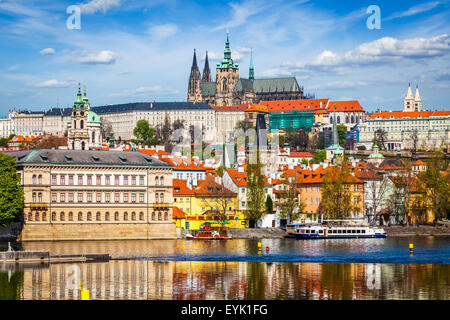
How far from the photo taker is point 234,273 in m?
49.1

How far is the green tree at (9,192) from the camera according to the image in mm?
67875

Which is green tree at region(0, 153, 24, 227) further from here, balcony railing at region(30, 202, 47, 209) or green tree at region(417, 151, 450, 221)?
green tree at region(417, 151, 450, 221)

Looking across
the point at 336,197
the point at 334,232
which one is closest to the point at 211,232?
the point at 334,232

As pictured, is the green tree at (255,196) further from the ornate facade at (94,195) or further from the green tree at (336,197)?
the ornate facade at (94,195)

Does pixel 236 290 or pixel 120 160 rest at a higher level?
pixel 120 160

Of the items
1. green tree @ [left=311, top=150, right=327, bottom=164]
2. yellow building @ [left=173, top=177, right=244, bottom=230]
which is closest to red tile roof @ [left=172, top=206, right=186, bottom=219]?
yellow building @ [left=173, top=177, right=244, bottom=230]

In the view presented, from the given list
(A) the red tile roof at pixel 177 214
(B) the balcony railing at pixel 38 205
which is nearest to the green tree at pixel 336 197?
(A) the red tile roof at pixel 177 214

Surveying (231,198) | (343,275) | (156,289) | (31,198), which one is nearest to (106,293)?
(156,289)

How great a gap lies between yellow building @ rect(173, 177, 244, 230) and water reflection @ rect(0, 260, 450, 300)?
2982 cm

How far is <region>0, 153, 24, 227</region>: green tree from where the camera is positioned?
6788 centimetres

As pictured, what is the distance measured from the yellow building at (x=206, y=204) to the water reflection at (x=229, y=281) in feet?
97.8

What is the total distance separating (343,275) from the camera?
159 feet
